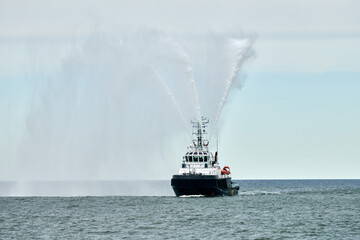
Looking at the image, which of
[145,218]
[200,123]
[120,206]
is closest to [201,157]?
[200,123]

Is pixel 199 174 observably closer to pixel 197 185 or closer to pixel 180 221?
pixel 197 185

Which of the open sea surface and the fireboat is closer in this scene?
the open sea surface

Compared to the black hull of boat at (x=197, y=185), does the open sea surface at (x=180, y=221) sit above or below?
below

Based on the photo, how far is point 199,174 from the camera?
303ft

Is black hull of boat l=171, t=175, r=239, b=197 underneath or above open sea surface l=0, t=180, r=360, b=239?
above

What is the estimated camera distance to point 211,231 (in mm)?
58406

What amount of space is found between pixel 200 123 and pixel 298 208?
20.6m

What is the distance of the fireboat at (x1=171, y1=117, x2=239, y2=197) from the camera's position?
92.4m

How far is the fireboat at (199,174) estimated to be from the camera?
92.4 meters

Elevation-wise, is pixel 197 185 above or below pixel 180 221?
above

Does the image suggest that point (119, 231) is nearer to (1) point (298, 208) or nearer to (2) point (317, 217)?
(2) point (317, 217)

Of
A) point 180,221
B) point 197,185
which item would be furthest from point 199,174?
point 180,221

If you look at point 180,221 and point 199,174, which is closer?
point 180,221

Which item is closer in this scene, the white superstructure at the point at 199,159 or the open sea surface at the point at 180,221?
the open sea surface at the point at 180,221
